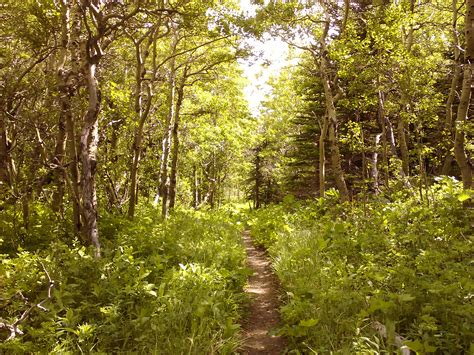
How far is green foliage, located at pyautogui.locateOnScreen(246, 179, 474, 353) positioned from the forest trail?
0.35 meters

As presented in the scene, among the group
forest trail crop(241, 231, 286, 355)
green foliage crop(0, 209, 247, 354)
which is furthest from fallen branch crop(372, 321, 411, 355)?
green foliage crop(0, 209, 247, 354)

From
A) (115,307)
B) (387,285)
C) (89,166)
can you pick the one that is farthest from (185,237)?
(387,285)

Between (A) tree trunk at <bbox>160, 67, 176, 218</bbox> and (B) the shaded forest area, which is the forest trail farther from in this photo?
(A) tree trunk at <bbox>160, 67, 176, 218</bbox>

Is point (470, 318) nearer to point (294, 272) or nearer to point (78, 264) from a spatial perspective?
point (294, 272)

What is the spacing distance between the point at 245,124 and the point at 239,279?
15859mm

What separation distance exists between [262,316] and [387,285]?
7.55 feet

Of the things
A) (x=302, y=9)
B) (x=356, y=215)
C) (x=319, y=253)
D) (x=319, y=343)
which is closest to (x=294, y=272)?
(x=319, y=253)

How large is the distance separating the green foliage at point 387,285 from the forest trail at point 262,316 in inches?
13.8

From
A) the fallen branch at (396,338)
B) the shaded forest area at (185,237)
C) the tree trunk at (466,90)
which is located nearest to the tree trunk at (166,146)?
the shaded forest area at (185,237)

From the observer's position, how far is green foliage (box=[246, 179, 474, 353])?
12.4 feet

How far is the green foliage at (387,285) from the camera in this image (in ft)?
12.4

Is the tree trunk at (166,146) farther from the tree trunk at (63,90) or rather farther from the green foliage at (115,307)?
the green foliage at (115,307)

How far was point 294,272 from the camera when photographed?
250 inches

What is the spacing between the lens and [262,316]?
6.04 m
